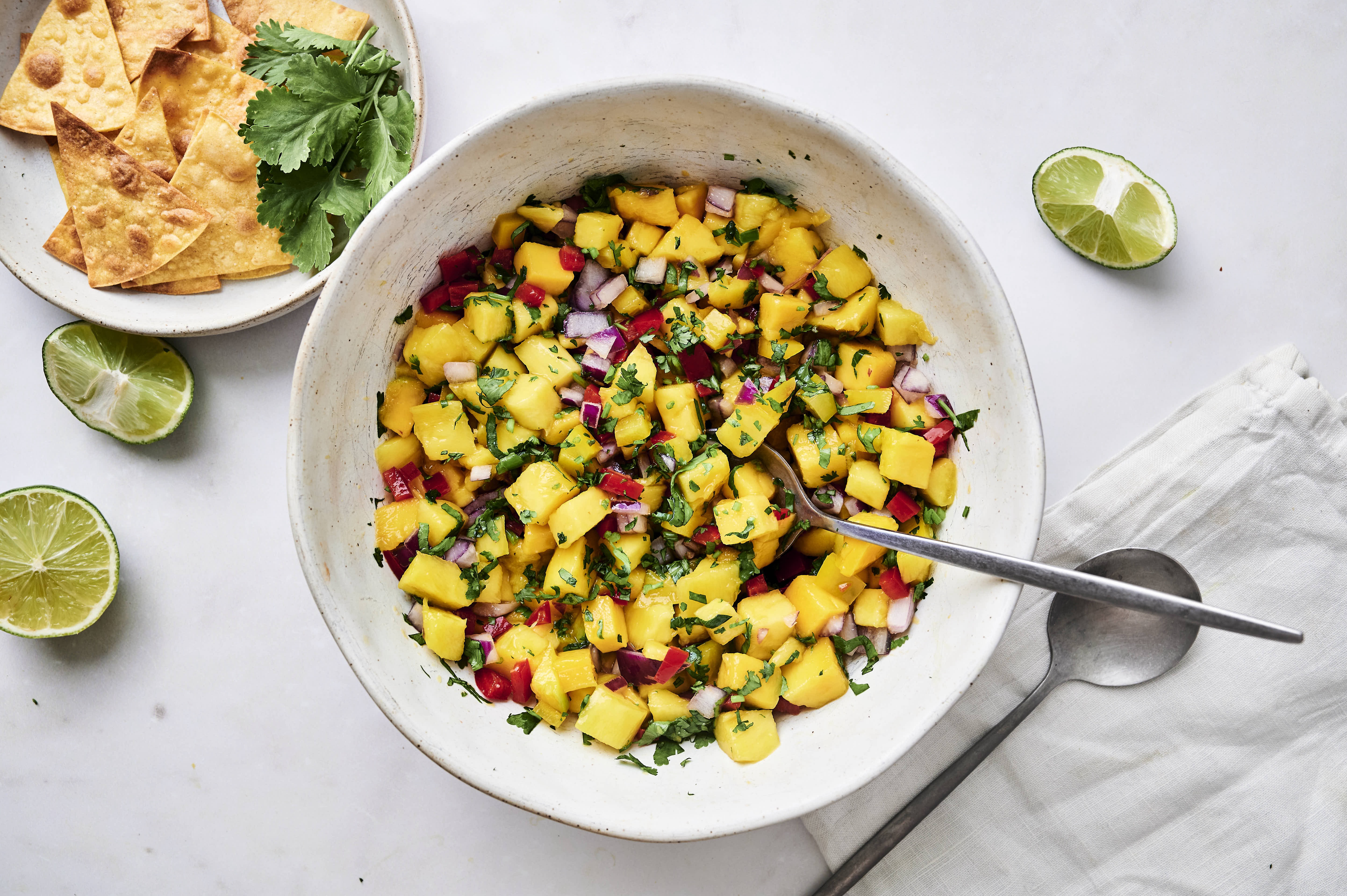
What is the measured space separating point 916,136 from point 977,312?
83cm

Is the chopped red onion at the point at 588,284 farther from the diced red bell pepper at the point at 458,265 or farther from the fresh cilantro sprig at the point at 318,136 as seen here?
the fresh cilantro sprig at the point at 318,136

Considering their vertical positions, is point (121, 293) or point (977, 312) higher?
point (977, 312)

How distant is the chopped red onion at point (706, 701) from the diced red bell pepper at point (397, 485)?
2.83 ft

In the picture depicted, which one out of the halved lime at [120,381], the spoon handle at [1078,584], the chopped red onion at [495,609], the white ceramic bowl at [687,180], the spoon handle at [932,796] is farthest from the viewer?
the halved lime at [120,381]

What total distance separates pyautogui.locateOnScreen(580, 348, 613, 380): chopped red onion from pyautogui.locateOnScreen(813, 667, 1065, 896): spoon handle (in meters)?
1.44

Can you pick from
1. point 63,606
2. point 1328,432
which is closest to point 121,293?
point 63,606

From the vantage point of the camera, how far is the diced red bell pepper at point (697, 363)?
1.98 meters

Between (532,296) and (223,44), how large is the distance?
134 centimetres

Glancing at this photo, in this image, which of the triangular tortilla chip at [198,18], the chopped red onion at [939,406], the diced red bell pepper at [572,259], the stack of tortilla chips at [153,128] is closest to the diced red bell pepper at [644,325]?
the diced red bell pepper at [572,259]

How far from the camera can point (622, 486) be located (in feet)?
6.41

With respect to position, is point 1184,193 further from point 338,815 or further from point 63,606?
point 63,606

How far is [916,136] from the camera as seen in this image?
7.88 ft

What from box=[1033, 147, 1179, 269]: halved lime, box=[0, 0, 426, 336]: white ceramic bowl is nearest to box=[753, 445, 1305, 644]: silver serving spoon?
box=[1033, 147, 1179, 269]: halved lime

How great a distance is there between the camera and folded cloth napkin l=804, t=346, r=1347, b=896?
232 centimetres
